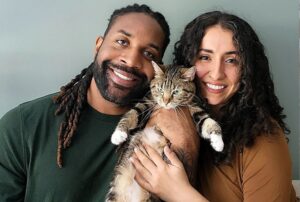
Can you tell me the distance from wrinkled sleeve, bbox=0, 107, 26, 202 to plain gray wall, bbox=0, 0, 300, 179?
529 mm

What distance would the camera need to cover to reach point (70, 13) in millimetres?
1833

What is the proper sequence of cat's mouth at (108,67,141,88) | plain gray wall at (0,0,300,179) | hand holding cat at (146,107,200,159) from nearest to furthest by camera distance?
hand holding cat at (146,107,200,159)
cat's mouth at (108,67,141,88)
plain gray wall at (0,0,300,179)

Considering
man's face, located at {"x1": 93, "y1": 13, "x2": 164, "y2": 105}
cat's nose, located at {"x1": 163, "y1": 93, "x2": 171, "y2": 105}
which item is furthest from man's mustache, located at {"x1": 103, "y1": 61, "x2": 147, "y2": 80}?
cat's nose, located at {"x1": 163, "y1": 93, "x2": 171, "y2": 105}

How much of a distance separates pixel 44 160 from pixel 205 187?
0.66m

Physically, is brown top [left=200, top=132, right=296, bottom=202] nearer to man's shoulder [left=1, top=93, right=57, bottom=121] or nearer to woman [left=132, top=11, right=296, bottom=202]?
woman [left=132, top=11, right=296, bottom=202]

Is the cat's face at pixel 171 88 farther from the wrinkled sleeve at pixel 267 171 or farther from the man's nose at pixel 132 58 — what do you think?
the wrinkled sleeve at pixel 267 171

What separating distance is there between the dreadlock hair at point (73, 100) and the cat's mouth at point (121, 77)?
173 millimetres

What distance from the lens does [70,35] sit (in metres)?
1.85

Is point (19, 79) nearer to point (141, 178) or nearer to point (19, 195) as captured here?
point (19, 195)

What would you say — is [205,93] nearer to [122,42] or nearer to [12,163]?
[122,42]

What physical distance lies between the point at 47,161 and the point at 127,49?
572 mm

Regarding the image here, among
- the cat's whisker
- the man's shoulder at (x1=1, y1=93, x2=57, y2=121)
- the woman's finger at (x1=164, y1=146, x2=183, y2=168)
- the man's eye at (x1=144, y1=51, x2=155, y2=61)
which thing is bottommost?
the woman's finger at (x1=164, y1=146, x2=183, y2=168)

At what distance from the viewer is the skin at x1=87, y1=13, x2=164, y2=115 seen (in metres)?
1.46

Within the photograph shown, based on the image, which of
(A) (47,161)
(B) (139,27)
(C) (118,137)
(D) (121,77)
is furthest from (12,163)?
(B) (139,27)
